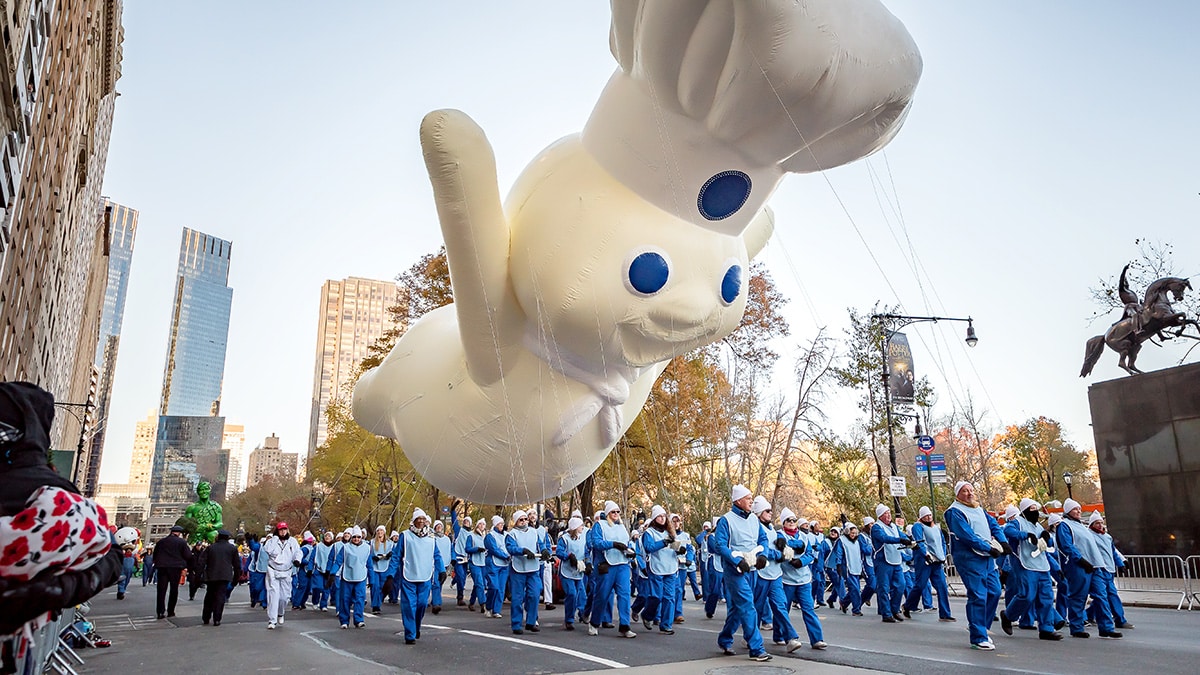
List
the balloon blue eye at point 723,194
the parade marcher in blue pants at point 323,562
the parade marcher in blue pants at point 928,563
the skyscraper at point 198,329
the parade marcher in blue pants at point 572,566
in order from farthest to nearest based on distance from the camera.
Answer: the skyscraper at point 198,329, the parade marcher in blue pants at point 323,562, the parade marcher in blue pants at point 928,563, the parade marcher in blue pants at point 572,566, the balloon blue eye at point 723,194

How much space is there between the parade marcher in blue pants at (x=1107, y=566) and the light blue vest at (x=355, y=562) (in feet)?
34.1

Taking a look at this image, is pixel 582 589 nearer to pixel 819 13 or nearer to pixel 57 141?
pixel 819 13

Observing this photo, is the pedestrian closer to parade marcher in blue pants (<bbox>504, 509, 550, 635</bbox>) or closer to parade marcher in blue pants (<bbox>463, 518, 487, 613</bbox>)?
parade marcher in blue pants (<bbox>463, 518, 487, 613</bbox>)

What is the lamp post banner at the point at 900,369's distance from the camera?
2077 cm

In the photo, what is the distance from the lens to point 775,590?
8.55m

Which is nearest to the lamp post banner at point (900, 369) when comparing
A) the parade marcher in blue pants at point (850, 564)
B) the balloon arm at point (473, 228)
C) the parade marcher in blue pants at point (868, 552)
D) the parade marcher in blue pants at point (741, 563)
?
the parade marcher in blue pants at point (850, 564)

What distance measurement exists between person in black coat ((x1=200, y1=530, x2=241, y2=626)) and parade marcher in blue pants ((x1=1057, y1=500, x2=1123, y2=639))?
40.0 feet

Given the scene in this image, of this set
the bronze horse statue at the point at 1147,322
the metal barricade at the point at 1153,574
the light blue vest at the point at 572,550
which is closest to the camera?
the light blue vest at the point at 572,550

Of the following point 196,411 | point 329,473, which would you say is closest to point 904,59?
point 329,473

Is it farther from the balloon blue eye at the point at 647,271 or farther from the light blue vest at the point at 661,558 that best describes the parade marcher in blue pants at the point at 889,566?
the balloon blue eye at the point at 647,271

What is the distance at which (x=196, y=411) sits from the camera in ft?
555

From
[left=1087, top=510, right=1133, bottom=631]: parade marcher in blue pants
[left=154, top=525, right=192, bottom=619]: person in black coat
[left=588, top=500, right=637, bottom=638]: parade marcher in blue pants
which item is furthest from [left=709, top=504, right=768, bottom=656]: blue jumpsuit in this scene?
[left=154, top=525, right=192, bottom=619]: person in black coat

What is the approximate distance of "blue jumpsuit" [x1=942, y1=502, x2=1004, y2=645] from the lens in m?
8.21

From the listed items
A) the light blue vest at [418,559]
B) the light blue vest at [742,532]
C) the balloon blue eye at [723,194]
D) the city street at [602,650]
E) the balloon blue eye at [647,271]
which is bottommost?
the city street at [602,650]
